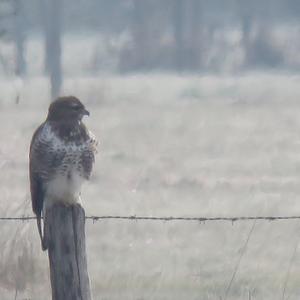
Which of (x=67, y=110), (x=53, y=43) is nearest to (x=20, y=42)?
(x=53, y=43)

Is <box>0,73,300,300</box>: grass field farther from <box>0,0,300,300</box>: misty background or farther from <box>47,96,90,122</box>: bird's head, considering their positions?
<box>47,96,90,122</box>: bird's head

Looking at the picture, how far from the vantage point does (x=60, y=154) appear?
22.5 ft

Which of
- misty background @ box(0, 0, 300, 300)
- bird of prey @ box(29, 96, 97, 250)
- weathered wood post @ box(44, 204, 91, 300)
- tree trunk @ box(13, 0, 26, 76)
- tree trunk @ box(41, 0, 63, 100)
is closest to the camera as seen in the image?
weathered wood post @ box(44, 204, 91, 300)

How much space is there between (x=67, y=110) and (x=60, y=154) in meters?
0.22

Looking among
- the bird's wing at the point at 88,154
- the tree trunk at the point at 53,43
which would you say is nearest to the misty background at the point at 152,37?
the tree trunk at the point at 53,43

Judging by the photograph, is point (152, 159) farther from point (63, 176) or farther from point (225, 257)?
point (63, 176)

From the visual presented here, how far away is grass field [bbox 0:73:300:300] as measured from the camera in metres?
9.38

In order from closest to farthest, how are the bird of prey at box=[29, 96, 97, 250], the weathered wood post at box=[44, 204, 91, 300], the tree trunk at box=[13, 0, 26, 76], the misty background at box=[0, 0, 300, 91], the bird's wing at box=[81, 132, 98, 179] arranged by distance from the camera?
the weathered wood post at box=[44, 204, 91, 300]
the bird of prey at box=[29, 96, 97, 250]
the bird's wing at box=[81, 132, 98, 179]
the tree trunk at box=[13, 0, 26, 76]
the misty background at box=[0, 0, 300, 91]

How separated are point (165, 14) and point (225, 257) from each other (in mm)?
40434

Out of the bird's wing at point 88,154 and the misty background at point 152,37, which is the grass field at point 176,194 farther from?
the misty background at point 152,37

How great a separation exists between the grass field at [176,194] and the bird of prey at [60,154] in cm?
135

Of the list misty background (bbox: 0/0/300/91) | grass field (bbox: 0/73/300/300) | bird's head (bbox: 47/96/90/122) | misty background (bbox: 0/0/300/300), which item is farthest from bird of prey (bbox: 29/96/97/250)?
misty background (bbox: 0/0/300/91)

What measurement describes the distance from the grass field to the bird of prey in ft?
4.44

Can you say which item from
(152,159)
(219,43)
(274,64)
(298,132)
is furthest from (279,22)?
(152,159)
